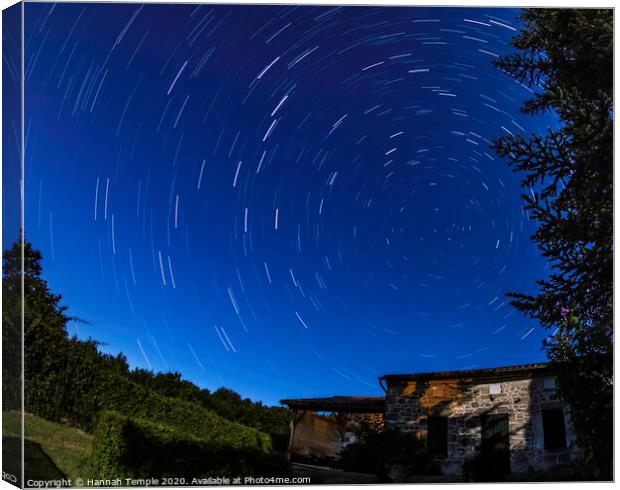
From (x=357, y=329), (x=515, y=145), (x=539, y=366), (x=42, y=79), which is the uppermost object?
(x=42, y=79)

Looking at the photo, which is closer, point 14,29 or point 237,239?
point 14,29

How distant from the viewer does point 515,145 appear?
789cm

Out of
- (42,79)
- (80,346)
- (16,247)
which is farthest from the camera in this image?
(80,346)

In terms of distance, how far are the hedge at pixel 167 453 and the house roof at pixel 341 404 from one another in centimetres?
65

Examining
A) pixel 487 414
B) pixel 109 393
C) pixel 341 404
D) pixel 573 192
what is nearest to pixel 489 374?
pixel 487 414

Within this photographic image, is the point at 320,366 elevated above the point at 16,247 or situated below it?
below

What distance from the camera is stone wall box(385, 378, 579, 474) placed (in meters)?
7.61

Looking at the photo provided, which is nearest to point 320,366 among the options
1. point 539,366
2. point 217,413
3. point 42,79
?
point 217,413

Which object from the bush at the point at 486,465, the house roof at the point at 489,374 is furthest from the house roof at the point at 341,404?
the bush at the point at 486,465

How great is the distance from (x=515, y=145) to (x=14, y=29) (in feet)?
19.0

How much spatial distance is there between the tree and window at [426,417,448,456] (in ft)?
4.77

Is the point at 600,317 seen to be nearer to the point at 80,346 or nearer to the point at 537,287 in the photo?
the point at 537,287

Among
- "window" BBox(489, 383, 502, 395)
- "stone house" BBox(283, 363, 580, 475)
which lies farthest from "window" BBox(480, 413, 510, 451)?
"window" BBox(489, 383, 502, 395)

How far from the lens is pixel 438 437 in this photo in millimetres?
7676
